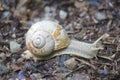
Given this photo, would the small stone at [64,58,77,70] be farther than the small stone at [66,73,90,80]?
Yes

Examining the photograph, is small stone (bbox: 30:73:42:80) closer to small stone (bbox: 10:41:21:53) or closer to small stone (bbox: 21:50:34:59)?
small stone (bbox: 21:50:34:59)

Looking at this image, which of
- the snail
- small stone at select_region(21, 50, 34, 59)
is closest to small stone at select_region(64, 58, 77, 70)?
the snail

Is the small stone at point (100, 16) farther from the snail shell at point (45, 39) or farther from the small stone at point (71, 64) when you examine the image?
the small stone at point (71, 64)

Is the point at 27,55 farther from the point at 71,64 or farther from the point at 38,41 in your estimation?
the point at 71,64

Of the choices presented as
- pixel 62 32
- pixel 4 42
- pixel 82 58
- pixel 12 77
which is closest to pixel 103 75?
pixel 82 58

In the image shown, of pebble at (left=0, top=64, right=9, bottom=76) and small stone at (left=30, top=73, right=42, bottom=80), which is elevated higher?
pebble at (left=0, top=64, right=9, bottom=76)

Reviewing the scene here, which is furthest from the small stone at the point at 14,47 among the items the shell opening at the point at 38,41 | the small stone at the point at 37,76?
the small stone at the point at 37,76

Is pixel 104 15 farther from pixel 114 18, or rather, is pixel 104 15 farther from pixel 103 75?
pixel 103 75
